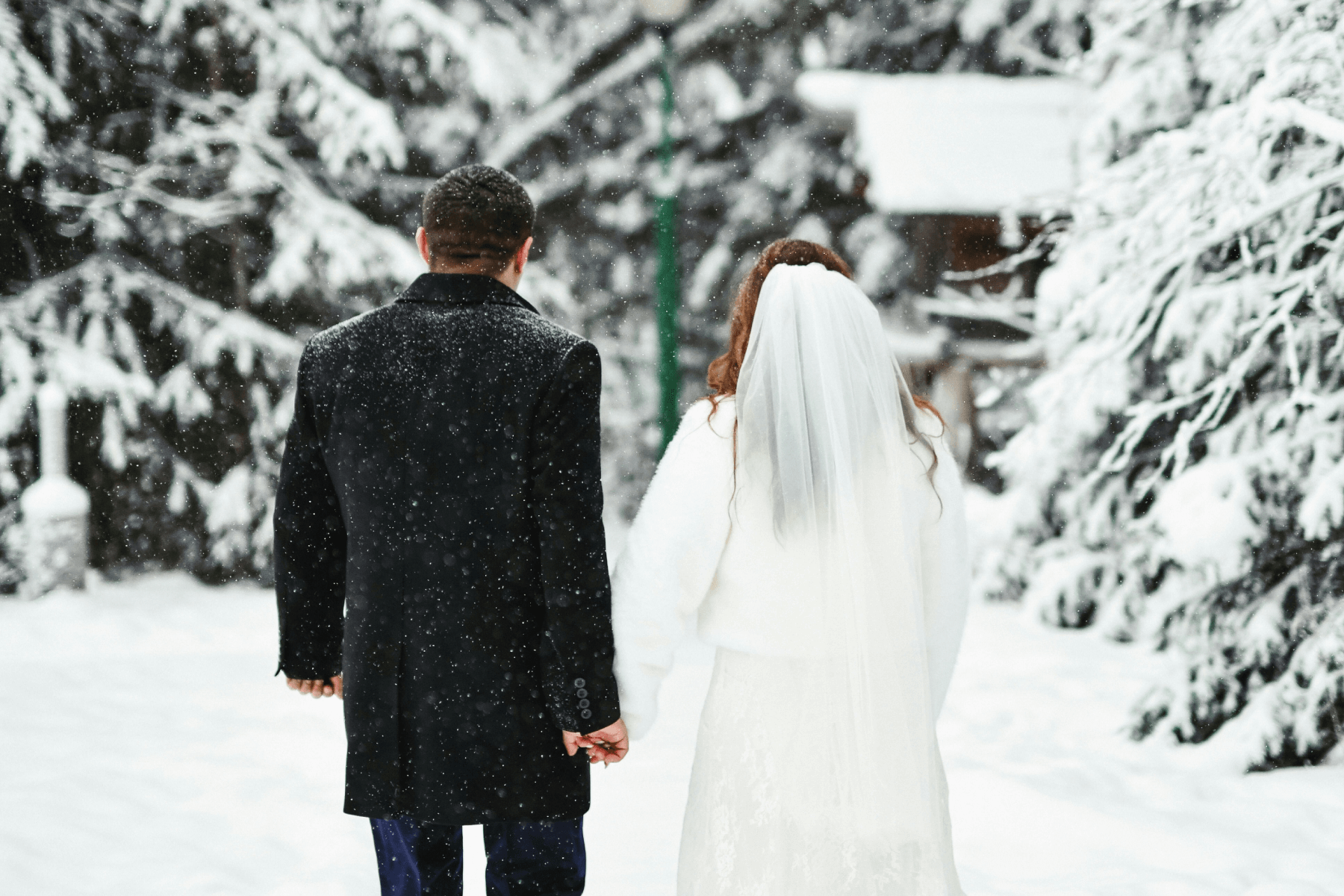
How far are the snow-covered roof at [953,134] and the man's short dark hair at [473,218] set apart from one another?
10.5 m

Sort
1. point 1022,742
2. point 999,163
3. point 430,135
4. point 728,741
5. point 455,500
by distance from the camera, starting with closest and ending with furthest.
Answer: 1. point 455,500
2. point 728,741
3. point 1022,742
4. point 999,163
5. point 430,135

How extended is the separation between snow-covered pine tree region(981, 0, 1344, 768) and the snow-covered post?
23.8ft

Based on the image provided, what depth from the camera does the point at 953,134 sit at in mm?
13492

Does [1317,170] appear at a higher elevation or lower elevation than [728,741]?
higher

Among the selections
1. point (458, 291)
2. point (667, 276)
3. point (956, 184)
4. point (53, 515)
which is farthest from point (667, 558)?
point (956, 184)

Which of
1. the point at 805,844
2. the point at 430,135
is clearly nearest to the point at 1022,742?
the point at 805,844

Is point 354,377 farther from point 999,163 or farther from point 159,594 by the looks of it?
point 999,163

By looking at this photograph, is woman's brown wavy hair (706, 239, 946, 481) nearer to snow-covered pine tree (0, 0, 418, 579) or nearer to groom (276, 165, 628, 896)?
groom (276, 165, 628, 896)

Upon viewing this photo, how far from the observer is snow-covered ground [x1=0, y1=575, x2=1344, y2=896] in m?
4.21

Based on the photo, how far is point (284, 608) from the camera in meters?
2.77

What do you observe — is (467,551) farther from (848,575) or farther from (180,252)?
(180,252)

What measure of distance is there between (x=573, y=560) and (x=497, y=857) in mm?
791

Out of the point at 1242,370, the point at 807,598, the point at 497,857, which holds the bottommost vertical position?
the point at 497,857

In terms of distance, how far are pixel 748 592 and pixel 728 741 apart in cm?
37
